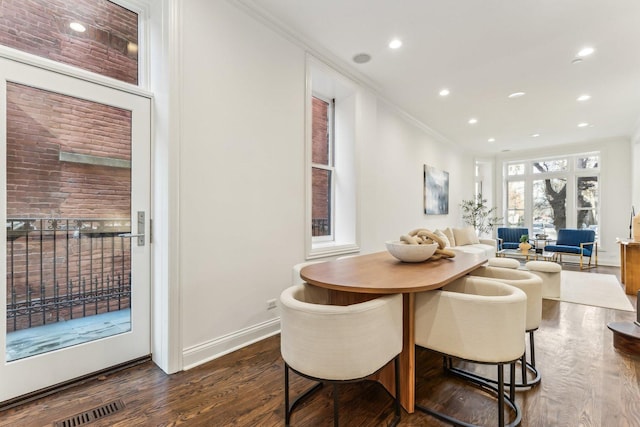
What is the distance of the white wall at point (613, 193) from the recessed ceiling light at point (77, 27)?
9492 millimetres

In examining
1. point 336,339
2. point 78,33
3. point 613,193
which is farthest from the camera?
point 613,193

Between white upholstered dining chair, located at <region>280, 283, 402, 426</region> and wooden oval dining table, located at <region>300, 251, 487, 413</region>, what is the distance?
0.11 m

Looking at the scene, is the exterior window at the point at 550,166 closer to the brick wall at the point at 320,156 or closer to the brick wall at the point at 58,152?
the brick wall at the point at 320,156

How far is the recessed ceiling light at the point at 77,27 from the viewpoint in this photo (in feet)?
6.65

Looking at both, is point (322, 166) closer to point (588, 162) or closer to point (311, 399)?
point (311, 399)

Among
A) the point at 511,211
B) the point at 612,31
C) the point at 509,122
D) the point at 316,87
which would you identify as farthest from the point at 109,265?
the point at 511,211

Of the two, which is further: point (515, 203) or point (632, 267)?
point (515, 203)

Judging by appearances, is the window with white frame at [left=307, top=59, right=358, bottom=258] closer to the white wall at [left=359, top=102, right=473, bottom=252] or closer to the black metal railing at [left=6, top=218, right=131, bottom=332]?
the white wall at [left=359, top=102, right=473, bottom=252]

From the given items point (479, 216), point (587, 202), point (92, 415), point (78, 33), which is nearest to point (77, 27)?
point (78, 33)

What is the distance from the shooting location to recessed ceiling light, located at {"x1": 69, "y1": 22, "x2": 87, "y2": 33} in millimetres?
2026

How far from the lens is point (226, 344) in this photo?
2396mm

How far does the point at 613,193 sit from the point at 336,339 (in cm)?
868

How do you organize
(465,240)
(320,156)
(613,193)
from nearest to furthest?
(320,156)
(465,240)
(613,193)

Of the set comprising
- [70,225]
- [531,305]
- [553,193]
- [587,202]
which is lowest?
[531,305]
